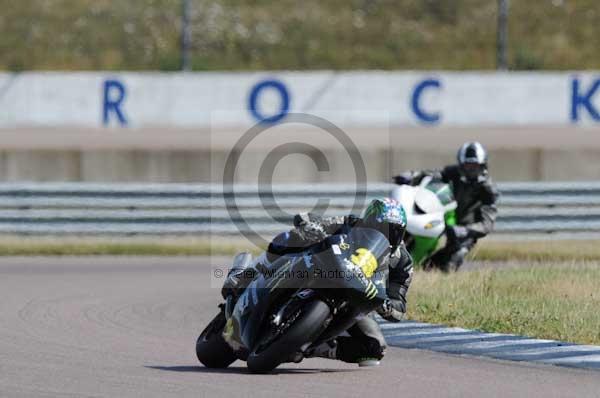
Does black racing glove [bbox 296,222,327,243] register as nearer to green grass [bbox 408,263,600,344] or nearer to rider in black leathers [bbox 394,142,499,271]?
green grass [bbox 408,263,600,344]

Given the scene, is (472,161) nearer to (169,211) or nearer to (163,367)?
(169,211)

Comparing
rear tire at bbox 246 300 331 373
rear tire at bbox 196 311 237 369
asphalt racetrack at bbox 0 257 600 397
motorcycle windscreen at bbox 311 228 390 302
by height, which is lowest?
asphalt racetrack at bbox 0 257 600 397

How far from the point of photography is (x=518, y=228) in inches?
727

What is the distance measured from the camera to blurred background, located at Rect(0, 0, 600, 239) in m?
20.0

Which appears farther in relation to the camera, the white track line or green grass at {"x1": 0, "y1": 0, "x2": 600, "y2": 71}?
green grass at {"x1": 0, "y1": 0, "x2": 600, "y2": 71}

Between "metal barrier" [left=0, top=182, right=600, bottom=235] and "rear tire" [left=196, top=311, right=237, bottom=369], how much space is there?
9461 mm

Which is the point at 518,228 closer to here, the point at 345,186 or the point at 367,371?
the point at 345,186

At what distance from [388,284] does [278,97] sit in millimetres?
18114

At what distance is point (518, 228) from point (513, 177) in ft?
7.45

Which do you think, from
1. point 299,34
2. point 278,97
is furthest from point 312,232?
point 299,34

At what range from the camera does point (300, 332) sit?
26.1 ft

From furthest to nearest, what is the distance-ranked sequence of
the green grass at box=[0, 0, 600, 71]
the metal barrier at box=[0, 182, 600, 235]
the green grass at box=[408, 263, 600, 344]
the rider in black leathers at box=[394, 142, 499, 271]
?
the green grass at box=[0, 0, 600, 71] < the metal barrier at box=[0, 182, 600, 235] < the rider in black leathers at box=[394, 142, 499, 271] < the green grass at box=[408, 263, 600, 344]

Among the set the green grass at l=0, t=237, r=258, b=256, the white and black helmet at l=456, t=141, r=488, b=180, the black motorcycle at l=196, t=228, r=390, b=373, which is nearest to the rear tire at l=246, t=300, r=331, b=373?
the black motorcycle at l=196, t=228, r=390, b=373

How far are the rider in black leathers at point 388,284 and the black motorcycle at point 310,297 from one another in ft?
0.32
